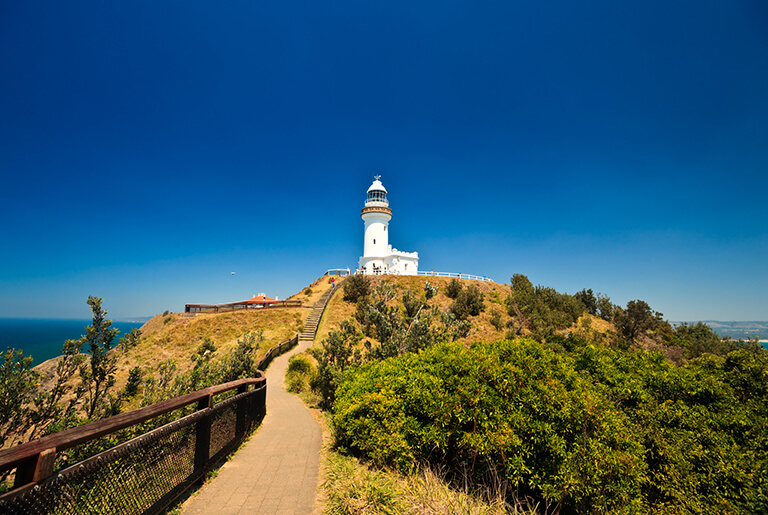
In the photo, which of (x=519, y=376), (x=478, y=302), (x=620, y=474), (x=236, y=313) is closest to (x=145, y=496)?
(x=519, y=376)

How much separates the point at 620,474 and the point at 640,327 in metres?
34.6

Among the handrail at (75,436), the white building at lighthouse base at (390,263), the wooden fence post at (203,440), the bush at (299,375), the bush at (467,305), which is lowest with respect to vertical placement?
the bush at (299,375)

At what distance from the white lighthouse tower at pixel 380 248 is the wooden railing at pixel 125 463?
3570 cm

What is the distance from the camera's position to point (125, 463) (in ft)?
11.4

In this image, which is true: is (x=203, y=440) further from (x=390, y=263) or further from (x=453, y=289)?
(x=390, y=263)

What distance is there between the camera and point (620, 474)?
5676mm

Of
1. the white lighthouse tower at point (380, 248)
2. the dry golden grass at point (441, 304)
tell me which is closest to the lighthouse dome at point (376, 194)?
the white lighthouse tower at point (380, 248)

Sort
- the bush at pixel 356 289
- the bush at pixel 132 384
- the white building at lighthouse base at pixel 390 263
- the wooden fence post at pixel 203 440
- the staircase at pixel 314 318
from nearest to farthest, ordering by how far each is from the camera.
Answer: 1. the wooden fence post at pixel 203 440
2. the bush at pixel 132 384
3. the staircase at pixel 314 318
4. the bush at pixel 356 289
5. the white building at lighthouse base at pixel 390 263

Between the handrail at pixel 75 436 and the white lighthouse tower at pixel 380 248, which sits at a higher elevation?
the white lighthouse tower at pixel 380 248

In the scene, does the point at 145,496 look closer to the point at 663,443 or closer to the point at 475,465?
the point at 475,465

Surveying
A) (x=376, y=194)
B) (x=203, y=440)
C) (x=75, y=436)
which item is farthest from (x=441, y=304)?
(x=75, y=436)

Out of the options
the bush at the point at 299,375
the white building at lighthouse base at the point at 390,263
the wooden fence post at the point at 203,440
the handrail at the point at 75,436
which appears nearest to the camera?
the handrail at the point at 75,436

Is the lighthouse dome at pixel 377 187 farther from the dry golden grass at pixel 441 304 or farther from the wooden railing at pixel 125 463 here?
the wooden railing at pixel 125 463

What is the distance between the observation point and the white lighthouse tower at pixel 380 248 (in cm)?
4169
